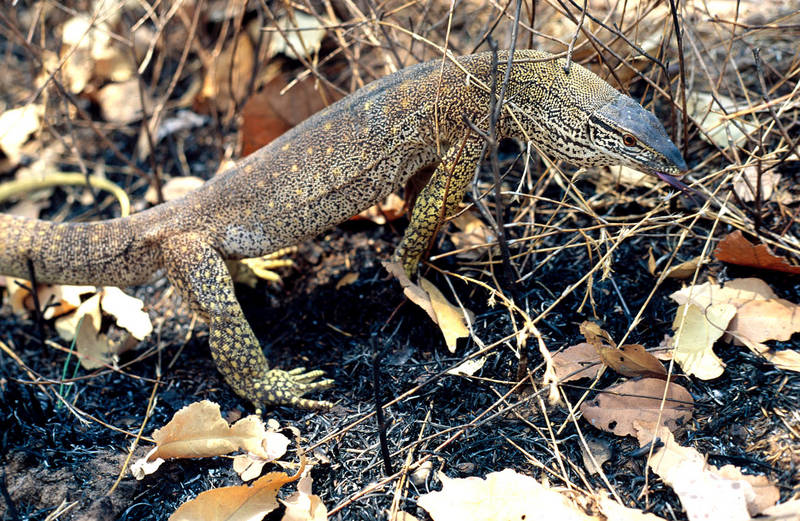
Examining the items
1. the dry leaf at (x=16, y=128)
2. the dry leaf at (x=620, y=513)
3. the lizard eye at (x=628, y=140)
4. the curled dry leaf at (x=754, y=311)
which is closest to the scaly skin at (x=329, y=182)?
the lizard eye at (x=628, y=140)

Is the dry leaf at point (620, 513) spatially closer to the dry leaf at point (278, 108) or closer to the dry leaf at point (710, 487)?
the dry leaf at point (710, 487)

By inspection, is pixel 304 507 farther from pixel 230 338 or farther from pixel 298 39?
pixel 298 39

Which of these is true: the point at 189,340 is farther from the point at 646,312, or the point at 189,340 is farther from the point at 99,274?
the point at 646,312

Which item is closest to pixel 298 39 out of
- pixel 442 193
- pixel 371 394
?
pixel 442 193

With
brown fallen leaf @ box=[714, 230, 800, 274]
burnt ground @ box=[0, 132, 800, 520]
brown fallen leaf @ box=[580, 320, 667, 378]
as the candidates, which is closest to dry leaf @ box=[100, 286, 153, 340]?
burnt ground @ box=[0, 132, 800, 520]

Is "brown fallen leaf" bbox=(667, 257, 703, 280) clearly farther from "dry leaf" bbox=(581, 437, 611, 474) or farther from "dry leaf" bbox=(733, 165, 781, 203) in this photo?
"dry leaf" bbox=(581, 437, 611, 474)
